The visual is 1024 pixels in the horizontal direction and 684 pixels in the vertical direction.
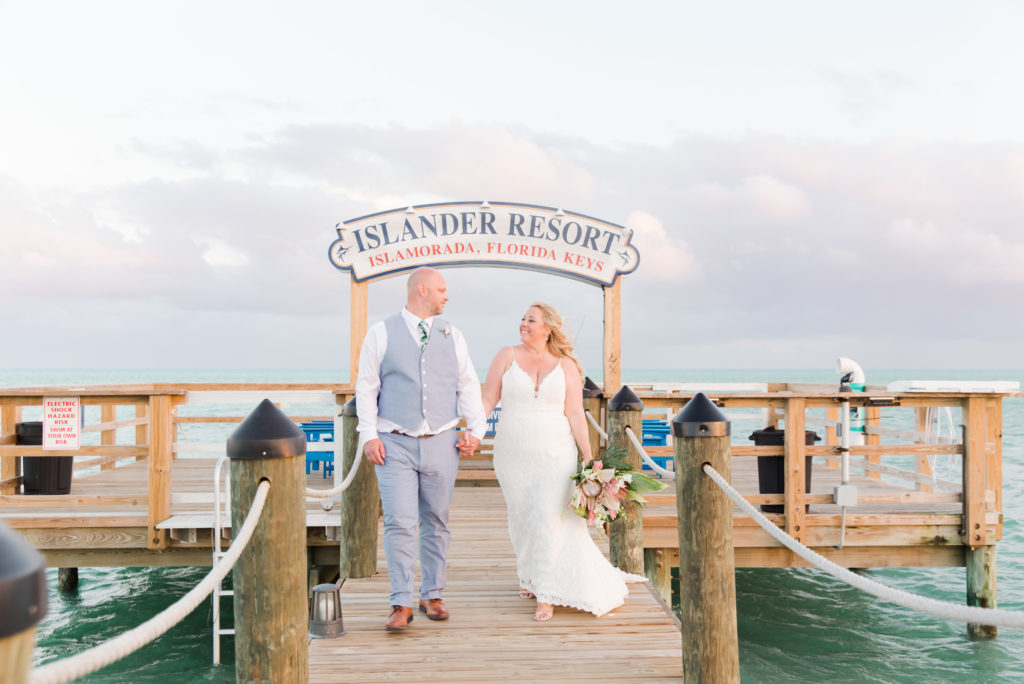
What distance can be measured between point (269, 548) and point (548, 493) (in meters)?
2.25

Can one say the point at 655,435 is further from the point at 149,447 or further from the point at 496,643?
the point at 496,643

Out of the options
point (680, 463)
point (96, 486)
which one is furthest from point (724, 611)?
point (96, 486)

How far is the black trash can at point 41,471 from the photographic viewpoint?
26.5 ft

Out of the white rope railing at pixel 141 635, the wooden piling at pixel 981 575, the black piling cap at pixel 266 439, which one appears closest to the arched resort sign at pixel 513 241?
the wooden piling at pixel 981 575

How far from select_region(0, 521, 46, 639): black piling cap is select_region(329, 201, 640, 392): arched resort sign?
8734 millimetres

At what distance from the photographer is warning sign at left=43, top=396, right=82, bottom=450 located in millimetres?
6648

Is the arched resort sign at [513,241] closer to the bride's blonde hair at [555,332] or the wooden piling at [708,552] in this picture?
the bride's blonde hair at [555,332]

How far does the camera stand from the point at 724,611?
3373 mm

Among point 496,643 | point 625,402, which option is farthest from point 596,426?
→ point 496,643

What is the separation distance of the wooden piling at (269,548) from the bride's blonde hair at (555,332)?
2295 mm

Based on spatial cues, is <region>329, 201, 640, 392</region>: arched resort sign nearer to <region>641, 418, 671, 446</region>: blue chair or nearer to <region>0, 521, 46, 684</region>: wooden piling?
<region>641, 418, 671, 446</region>: blue chair

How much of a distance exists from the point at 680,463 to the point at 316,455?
717 centimetres

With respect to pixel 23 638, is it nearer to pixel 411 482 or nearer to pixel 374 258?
pixel 411 482

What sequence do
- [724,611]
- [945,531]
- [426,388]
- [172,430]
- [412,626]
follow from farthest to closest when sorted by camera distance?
[945,531], [172,430], [412,626], [426,388], [724,611]
